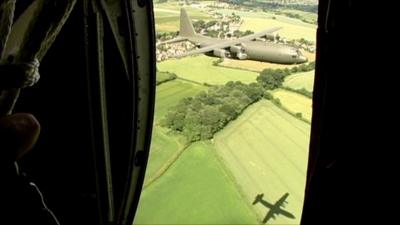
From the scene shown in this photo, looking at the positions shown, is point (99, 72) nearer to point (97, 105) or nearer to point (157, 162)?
point (97, 105)

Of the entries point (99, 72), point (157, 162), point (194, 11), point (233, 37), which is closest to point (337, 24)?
point (99, 72)

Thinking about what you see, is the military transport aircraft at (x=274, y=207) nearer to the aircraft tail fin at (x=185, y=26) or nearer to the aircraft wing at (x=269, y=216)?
the aircraft wing at (x=269, y=216)

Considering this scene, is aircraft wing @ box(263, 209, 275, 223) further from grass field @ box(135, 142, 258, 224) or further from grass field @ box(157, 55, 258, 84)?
grass field @ box(157, 55, 258, 84)

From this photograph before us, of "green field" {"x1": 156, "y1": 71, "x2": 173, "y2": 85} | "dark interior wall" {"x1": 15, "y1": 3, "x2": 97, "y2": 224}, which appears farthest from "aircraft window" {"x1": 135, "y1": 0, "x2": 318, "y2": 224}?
"dark interior wall" {"x1": 15, "y1": 3, "x2": 97, "y2": 224}

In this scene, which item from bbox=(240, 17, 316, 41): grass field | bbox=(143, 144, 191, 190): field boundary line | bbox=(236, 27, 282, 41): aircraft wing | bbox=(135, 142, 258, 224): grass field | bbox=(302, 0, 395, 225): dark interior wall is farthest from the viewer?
bbox=(240, 17, 316, 41): grass field

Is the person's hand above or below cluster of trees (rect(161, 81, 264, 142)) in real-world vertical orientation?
above

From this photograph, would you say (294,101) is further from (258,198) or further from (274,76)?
(258,198)

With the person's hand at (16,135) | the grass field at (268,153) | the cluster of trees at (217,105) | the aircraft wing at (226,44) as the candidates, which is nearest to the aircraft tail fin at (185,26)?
the aircraft wing at (226,44)
